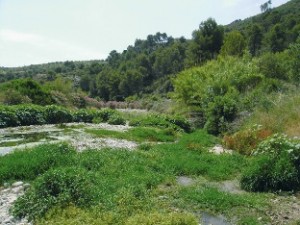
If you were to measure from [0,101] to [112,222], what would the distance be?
1268 inches

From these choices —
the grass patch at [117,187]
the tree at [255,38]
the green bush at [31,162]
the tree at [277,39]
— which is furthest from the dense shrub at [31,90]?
the tree at [255,38]

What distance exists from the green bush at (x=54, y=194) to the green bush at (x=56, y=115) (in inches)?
910

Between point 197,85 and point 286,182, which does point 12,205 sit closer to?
point 286,182

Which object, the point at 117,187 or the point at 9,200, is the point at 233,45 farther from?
the point at 9,200

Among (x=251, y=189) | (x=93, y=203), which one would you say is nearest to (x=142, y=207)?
(x=93, y=203)

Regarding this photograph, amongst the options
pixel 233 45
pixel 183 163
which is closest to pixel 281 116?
pixel 183 163

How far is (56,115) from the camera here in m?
34.3

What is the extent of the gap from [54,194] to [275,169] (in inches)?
259

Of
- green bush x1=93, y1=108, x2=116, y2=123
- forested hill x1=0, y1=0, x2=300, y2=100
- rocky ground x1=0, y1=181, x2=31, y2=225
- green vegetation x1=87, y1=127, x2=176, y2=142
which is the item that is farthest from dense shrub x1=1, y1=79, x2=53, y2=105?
rocky ground x1=0, y1=181, x2=31, y2=225

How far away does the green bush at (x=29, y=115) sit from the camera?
31.5m

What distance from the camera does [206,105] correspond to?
29828 mm

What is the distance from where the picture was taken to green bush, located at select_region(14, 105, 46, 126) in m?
31.5

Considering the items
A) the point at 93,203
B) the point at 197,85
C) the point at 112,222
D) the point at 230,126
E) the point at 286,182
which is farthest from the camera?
the point at 197,85

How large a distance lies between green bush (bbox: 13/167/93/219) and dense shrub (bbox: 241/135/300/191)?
5.16m
